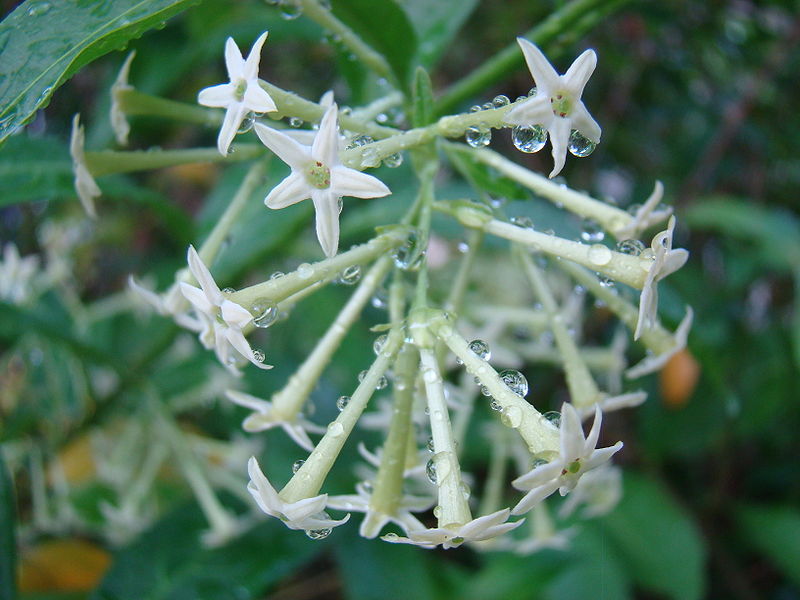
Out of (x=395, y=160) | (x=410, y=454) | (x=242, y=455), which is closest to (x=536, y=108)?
(x=395, y=160)

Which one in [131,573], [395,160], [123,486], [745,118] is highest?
[395,160]

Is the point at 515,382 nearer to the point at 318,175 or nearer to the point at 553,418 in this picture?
the point at 553,418

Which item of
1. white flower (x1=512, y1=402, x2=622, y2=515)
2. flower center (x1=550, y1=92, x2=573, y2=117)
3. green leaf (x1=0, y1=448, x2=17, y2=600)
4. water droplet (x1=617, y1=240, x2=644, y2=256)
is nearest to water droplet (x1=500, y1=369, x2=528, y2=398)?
white flower (x1=512, y1=402, x2=622, y2=515)

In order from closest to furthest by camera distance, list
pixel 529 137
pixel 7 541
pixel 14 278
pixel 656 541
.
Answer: pixel 529 137
pixel 7 541
pixel 14 278
pixel 656 541

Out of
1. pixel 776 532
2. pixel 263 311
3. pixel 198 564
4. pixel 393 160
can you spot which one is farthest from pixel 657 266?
pixel 776 532

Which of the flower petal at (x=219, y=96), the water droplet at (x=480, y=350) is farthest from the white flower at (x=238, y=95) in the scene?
the water droplet at (x=480, y=350)

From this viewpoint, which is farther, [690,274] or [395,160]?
[690,274]

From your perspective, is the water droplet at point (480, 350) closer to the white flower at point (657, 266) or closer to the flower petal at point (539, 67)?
the white flower at point (657, 266)

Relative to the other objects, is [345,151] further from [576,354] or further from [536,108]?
[576,354]
